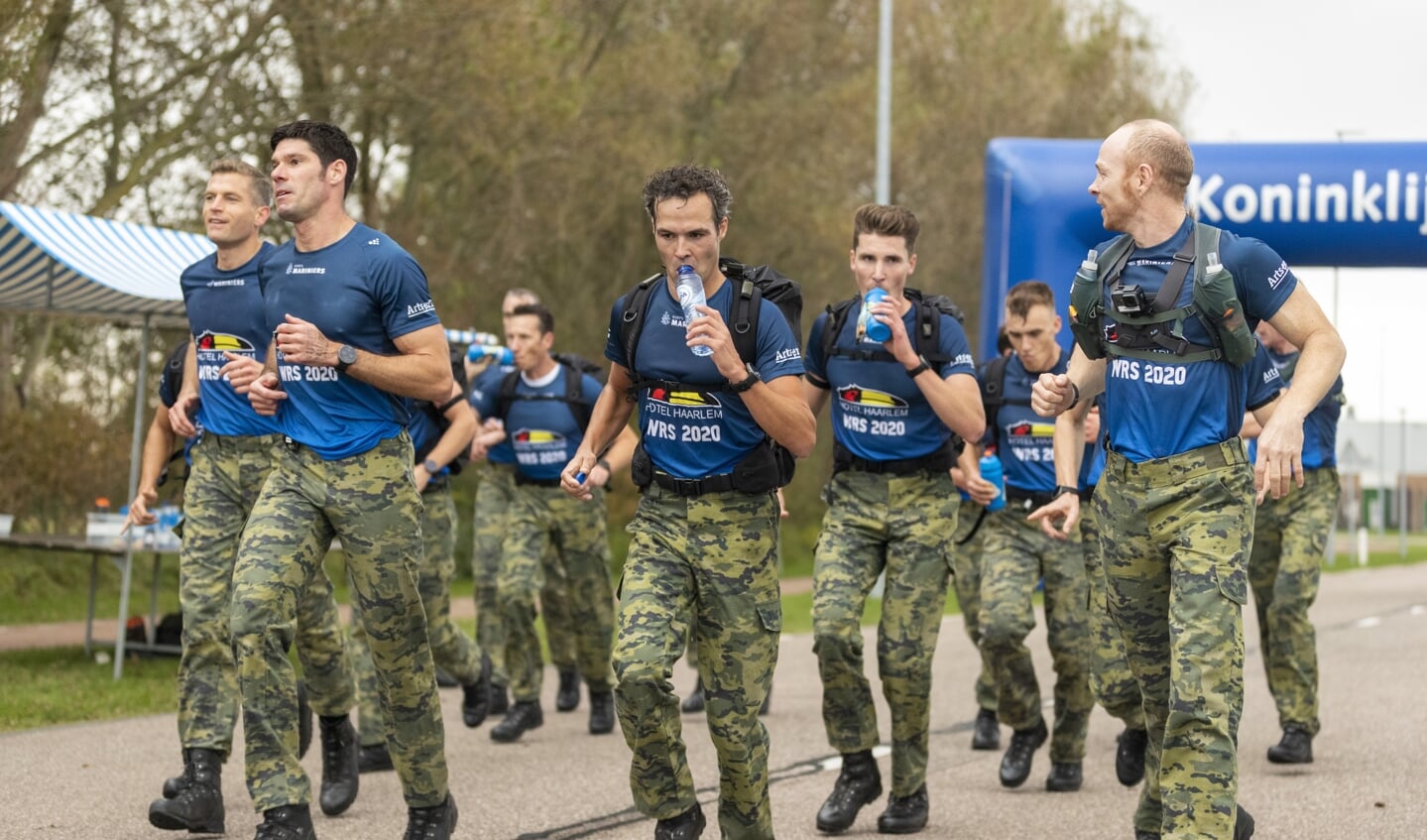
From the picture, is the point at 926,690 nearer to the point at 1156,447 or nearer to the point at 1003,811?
the point at 1003,811

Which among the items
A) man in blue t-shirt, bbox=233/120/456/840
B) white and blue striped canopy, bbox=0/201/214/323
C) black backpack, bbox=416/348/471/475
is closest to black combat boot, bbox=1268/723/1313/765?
black backpack, bbox=416/348/471/475

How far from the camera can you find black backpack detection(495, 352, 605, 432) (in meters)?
10.3

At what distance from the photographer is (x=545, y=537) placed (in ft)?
34.0

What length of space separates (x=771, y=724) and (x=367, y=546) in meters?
5.01

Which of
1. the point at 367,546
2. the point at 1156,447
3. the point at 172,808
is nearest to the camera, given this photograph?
the point at 1156,447

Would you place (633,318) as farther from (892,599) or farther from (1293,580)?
(1293,580)

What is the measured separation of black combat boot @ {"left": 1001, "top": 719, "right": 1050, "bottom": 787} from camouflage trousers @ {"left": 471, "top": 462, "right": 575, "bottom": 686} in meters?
3.15

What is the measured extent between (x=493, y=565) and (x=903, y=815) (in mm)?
4288

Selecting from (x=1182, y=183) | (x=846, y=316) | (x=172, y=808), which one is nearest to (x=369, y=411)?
(x=172, y=808)

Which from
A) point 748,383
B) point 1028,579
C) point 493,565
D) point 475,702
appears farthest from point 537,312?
point 748,383

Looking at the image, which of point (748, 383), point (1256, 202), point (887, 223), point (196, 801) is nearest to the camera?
point (748, 383)

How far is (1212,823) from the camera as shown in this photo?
17.6 ft

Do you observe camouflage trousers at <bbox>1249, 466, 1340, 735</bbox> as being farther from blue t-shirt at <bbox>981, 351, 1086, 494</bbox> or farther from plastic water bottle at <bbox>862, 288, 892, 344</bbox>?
plastic water bottle at <bbox>862, 288, 892, 344</bbox>

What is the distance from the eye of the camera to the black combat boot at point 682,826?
585 cm
